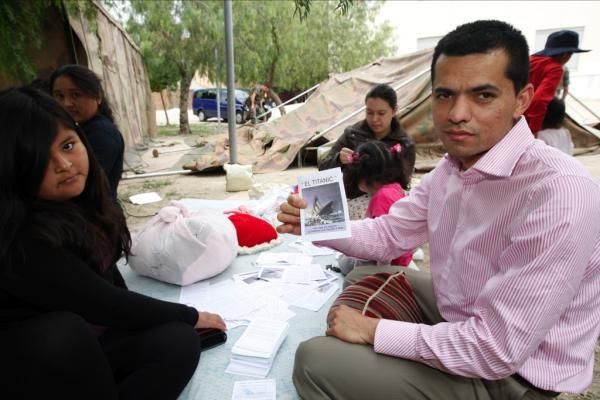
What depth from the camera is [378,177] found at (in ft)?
7.95

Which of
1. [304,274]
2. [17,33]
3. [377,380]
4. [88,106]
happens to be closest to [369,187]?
[304,274]

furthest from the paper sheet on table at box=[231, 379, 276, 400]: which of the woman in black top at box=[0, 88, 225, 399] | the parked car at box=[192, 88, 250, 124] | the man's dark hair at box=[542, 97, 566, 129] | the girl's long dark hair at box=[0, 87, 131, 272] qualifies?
the parked car at box=[192, 88, 250, 124]

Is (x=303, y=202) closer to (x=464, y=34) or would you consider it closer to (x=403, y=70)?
(x=464, y=34)

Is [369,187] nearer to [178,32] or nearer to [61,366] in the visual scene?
[61,366]

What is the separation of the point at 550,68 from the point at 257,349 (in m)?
3.75

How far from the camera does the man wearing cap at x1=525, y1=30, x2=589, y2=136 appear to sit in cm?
365

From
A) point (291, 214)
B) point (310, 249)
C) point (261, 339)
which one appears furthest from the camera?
point (310, 249)

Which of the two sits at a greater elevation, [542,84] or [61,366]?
[542,84]

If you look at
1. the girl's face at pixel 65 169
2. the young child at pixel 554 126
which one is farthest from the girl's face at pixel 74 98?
the young child at pixel 554 126

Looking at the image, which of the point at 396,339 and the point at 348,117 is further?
the point at 348,117

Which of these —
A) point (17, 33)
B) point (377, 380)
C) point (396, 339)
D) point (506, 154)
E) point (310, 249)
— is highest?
point (17, 33)

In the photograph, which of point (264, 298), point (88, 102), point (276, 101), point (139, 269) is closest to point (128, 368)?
point (264, 298)

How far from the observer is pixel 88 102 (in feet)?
9.46

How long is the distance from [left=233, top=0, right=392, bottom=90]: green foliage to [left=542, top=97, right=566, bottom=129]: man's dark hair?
7408 millimetres
